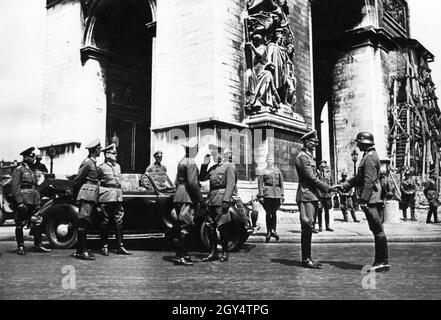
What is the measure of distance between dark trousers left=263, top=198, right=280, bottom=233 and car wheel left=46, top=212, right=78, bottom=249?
12.3ft

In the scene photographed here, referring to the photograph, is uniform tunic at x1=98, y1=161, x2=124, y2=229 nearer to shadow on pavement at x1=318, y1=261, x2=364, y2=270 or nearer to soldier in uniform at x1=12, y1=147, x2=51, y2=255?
soldier in uniform at x1=12, y1=147, x2=51, y2=255

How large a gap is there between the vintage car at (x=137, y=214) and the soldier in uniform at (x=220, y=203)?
0.80 metres

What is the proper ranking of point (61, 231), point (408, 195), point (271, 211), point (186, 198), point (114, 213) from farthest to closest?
point (408, 195), point (271, 211), point (61, 231), point (114, 213), point (186, 198)

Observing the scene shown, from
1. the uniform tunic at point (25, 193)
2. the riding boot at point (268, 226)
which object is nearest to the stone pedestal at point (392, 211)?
the riding boot at point (268, 226)

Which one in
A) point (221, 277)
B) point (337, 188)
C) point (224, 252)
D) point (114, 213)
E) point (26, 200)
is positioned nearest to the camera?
point (221, 277)

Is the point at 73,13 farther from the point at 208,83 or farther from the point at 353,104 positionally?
the point at 353,104

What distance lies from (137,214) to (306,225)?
3.18 meters

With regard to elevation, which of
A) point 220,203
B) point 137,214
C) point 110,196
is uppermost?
point 110,196

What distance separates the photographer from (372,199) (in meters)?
5.82

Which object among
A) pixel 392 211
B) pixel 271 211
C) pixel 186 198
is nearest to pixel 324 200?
pixel 271 211

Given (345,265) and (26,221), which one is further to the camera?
(26,221)

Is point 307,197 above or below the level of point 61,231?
above

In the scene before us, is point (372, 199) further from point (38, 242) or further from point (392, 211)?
point (392, 211)

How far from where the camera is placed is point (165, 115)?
45.2 ft
